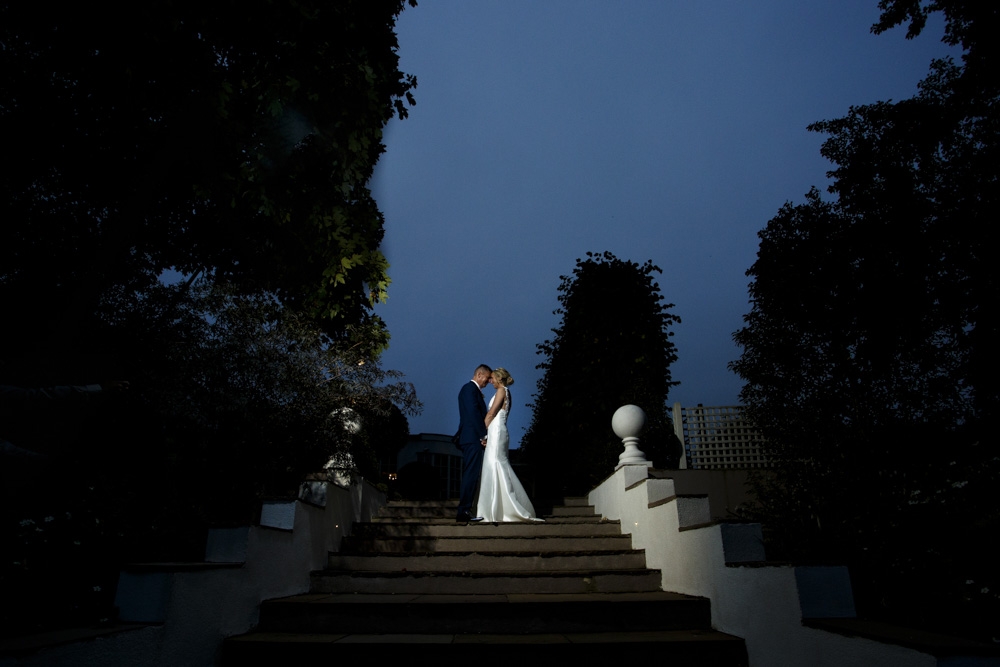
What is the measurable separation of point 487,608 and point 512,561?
1025mm

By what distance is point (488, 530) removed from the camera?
4.89m

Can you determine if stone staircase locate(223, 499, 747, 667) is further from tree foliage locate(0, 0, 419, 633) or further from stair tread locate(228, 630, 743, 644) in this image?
tree foliage locate(0, 0, 419, 633)

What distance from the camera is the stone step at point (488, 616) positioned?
10.5ft

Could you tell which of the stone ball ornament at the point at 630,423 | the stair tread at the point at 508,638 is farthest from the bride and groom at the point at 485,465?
the stair tread at the point at 508,638

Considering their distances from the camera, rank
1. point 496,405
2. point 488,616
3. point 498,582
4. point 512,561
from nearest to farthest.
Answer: point 488,616
point 498,582
point 512,561
point 496,405

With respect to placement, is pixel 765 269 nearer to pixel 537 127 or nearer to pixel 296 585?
pixel 296 585

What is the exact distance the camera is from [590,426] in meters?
8.96

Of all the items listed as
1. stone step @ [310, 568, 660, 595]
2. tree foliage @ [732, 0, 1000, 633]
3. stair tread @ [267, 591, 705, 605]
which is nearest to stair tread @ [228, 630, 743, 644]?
stair tread @ [267, 591, 705, 605]

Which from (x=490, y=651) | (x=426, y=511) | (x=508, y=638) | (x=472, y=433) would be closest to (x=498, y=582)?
(x=508, y=638)

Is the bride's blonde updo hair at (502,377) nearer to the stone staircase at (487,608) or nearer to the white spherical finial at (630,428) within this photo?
the white spherical finial at (630,428)

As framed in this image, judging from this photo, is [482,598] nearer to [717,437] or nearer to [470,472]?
[470,472]

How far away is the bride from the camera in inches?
223

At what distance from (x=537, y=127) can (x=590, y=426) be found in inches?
5675

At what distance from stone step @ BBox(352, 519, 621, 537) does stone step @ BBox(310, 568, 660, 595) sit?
814 mm
